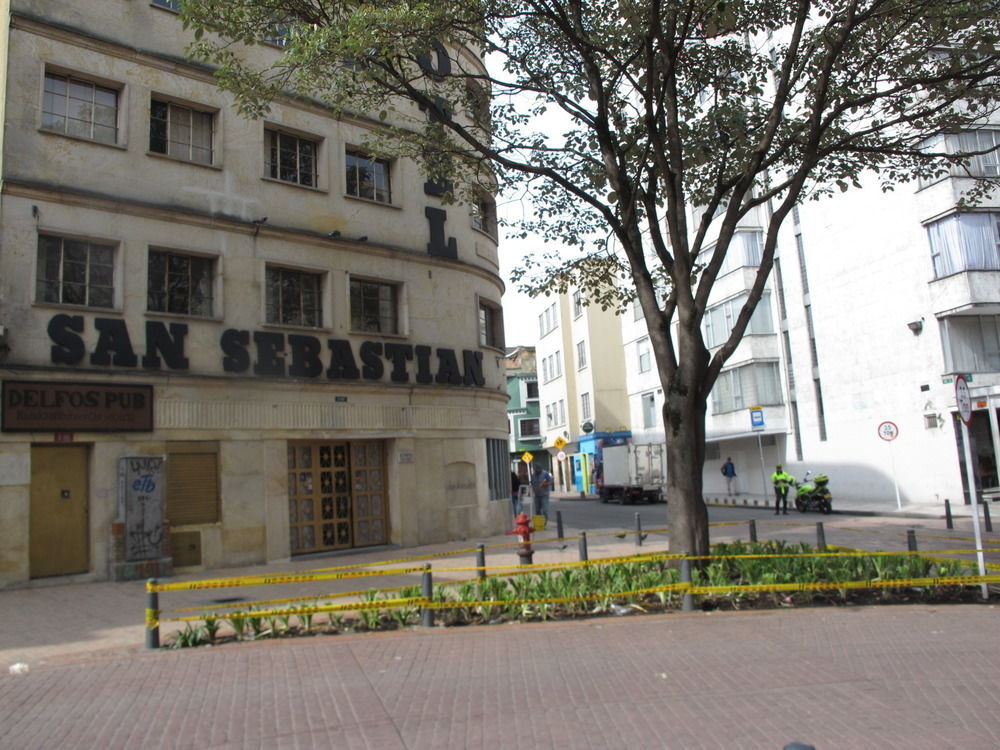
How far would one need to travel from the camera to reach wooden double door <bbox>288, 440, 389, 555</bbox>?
17.1 metres

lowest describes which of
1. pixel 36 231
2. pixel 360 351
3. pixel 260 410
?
pixel 260 410

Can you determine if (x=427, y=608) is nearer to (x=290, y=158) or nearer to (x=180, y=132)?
(x=180, y=132)

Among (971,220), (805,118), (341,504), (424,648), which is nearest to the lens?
(424,648)

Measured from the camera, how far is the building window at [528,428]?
7219 cm

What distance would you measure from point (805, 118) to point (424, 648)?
1050 centimetres

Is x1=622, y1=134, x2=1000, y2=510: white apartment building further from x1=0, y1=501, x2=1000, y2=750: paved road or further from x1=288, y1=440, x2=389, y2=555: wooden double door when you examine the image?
x1=0, y1=501, x2=1000, y2=750: paved road

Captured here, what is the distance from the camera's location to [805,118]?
43.1ft

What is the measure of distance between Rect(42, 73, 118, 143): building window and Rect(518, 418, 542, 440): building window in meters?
58.3

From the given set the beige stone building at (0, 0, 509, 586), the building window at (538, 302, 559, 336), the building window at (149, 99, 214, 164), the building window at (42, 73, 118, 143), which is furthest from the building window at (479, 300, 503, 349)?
the building window at (538, 302, 559, 336)

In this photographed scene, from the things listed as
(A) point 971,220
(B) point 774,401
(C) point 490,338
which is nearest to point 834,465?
(B) point 774,401

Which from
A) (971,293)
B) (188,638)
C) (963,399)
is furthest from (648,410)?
(188,638)

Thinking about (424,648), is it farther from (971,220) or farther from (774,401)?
(774,401)

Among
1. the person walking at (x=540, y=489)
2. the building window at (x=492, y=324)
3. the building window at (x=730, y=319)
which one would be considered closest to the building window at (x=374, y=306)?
the building window at (x=492, y=324)

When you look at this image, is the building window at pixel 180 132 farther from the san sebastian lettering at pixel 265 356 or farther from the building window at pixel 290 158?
the san sebastian lettering at pixel 265 356
